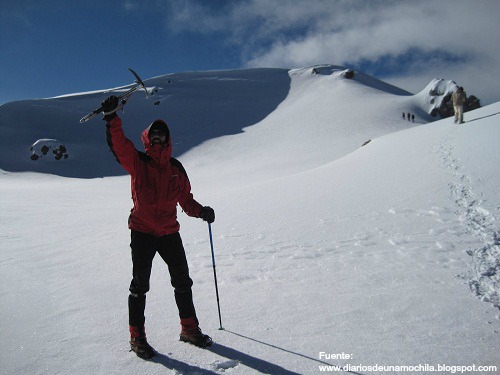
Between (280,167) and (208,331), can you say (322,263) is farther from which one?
(280,167)

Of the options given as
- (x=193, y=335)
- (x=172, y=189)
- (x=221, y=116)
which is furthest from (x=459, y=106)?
(x=221, y=116)

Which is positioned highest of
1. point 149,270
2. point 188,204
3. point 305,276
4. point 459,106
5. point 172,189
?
point 459,106

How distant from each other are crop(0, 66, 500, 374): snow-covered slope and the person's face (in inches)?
76.8

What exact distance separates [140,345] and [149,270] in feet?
2.17

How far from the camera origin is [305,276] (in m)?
4.84

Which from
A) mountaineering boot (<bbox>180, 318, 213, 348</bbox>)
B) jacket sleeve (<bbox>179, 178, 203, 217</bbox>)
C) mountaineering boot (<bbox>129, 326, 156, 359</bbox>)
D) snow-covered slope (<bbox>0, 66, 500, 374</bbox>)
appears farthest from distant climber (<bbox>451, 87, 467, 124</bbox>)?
mountaineering boot (<bbox>129, 326, 156, 359</bbox>)

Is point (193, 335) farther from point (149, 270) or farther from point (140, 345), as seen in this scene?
point (149, 270)

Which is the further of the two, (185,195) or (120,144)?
(185,195)

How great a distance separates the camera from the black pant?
3.26 m

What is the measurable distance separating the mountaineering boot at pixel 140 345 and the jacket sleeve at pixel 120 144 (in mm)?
1461

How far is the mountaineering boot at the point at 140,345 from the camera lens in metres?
3.12

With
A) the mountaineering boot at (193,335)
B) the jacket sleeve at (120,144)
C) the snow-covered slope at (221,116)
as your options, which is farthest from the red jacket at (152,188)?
the snow-covered slope at (221,116)

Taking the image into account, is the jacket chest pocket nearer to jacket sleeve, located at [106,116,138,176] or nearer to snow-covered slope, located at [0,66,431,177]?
jacket sleeve, located at [106,116,138,176]

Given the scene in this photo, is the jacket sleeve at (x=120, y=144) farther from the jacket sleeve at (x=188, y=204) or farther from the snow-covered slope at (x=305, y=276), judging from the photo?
the snow-covered slope at (x=305, y=276)
